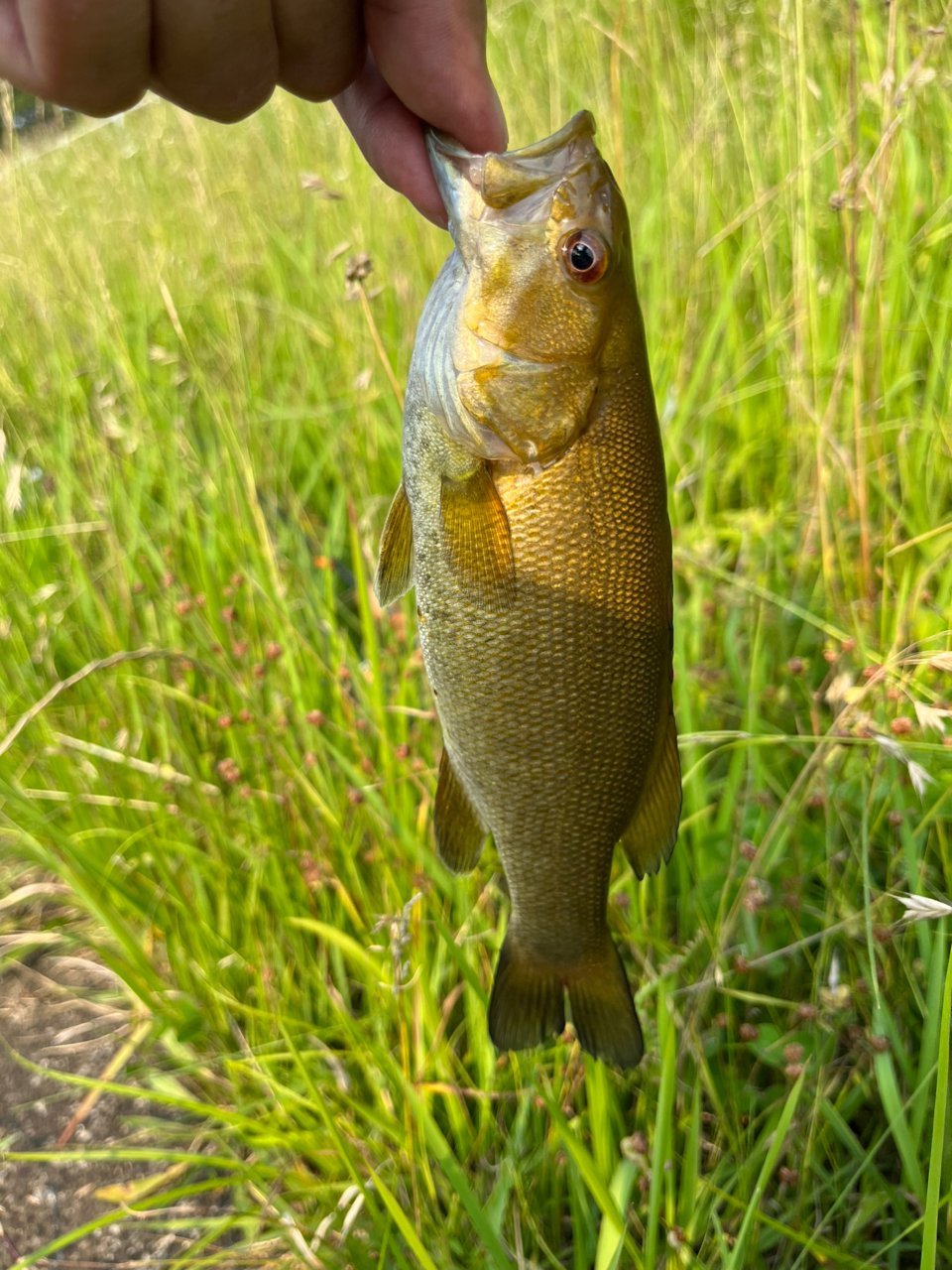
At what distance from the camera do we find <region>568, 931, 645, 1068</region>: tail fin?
125 centimetres

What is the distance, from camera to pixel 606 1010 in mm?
1264

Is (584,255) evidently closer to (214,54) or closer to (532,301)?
(532,301)

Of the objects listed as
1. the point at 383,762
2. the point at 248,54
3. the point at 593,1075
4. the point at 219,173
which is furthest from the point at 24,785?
the point at 219,173

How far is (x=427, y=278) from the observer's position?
2.89 m

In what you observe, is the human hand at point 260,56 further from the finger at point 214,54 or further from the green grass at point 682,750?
the green grass at point 682,750

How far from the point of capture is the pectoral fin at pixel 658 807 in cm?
128

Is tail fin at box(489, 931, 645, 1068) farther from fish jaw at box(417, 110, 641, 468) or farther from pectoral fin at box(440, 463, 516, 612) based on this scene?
fish jaw at box(417, 110, 641, 468)

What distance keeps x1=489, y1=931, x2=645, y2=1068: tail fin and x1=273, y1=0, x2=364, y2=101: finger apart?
1.42 meters

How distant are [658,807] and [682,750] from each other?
2.01 ft

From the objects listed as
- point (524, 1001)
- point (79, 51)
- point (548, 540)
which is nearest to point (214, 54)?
point (79, 51)

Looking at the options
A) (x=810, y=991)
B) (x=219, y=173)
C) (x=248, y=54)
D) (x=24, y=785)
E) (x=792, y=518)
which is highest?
(x=219, y=173)

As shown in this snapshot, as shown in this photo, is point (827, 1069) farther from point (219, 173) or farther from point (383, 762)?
point (219, 173)

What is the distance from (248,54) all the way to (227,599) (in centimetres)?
122

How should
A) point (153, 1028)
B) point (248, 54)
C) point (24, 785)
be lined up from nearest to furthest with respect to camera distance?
point (248, 54) → point (153, 1028) → point (24, 785)
